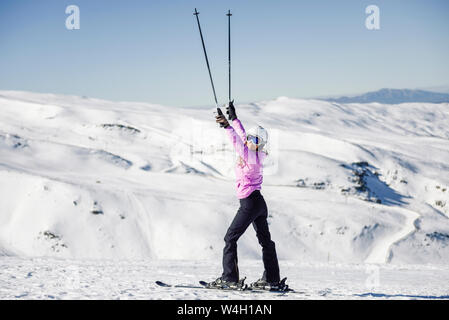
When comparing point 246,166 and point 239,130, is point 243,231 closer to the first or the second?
point 246,166

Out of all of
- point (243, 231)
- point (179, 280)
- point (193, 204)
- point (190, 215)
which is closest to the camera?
point (243, 231)

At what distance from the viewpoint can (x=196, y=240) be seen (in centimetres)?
3519

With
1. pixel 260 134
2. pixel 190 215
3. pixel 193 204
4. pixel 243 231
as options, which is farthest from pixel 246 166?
pixel 193 204

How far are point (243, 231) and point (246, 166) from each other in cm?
117

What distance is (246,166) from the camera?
7.29 meters

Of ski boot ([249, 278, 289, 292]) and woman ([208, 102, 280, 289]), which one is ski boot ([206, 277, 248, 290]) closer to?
woman ([208, 102, 280, 289])

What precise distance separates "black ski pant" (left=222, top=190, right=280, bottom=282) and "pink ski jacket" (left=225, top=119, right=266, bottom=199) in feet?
0.45

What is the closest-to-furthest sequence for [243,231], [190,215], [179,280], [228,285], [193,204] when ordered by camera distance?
[243,231] < [228,285] < [179,280] < [190,215] < [193,204]

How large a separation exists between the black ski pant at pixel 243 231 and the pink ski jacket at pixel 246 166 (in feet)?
0.45

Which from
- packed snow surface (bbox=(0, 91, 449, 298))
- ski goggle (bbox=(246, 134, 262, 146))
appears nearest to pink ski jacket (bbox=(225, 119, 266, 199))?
ski goggle (bbox=(246, 134, 262, 146))

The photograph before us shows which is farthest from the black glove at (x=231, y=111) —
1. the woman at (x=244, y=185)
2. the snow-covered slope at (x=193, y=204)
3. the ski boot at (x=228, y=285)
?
the snow-covered slope at (x=193, y=204)

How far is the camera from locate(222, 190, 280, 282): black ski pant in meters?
7.32

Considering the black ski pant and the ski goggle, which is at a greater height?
the ski goggle

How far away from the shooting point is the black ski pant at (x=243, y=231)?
24.0ft
